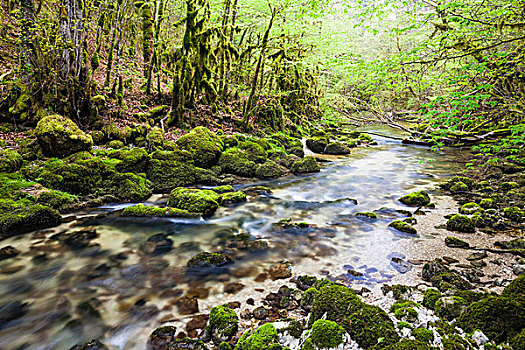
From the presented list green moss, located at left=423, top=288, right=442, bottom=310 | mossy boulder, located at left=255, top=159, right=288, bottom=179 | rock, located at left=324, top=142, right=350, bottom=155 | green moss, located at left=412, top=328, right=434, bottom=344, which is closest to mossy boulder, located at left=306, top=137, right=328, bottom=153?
rock, located at left=324, top=142, right=350, bottom=155

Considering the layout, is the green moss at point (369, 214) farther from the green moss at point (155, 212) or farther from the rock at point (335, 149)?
the rock at point (335, 149)

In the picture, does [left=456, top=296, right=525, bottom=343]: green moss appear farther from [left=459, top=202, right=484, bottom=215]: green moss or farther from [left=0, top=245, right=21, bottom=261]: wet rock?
[left=0, top=245, right=21, bottom=261]: wet rock

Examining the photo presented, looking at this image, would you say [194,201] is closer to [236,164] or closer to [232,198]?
[232,198]

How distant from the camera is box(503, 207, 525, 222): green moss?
637cm

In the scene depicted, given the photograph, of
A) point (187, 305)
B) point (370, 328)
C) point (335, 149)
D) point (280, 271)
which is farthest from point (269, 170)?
point (370, 328)

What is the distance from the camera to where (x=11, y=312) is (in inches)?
156

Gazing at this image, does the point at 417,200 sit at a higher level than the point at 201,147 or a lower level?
lower

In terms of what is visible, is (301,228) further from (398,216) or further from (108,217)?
(108,217)

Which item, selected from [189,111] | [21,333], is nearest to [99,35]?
[189,111]

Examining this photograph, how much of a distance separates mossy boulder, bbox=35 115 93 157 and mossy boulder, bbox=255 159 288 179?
21.5ft

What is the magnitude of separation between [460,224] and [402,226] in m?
1.24

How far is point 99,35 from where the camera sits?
1308 centimetres

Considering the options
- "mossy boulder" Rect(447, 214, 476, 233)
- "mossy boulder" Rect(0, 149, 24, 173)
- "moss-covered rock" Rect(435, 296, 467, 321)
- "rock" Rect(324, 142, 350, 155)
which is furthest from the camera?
"rock" Rect(324, 142, 350, 155)

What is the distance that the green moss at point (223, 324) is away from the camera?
327cm
